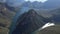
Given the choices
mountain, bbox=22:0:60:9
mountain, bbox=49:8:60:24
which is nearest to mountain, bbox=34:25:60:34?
mountain, bbox=49:8:60:24

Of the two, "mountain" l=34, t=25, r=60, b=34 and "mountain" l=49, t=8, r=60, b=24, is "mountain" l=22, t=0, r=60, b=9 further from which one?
"mountain" l=34, t=25, r=60, b=34

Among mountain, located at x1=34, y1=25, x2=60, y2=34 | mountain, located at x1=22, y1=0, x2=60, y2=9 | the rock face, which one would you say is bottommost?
mountain, located at x1=34, y1=25, x2=60, y2=34

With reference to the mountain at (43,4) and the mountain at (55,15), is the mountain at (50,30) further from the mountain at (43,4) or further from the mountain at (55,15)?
the mountain at (43,4)

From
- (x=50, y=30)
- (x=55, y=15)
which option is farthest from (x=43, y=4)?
(x=50, y=30)

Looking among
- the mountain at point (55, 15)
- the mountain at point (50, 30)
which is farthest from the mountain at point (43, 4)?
the mountain at point (50, 30)

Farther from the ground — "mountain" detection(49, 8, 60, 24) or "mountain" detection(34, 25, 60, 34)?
"mountain" detection(49, 8, 60, 24)

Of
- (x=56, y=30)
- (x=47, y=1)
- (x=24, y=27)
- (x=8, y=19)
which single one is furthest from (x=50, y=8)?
(x=8, y=19)

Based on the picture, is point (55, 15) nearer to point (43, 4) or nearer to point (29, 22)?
point (43, 4)

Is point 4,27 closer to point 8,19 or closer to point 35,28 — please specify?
point 8,19

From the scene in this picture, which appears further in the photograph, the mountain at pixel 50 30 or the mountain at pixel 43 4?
the mountain at pixel 43 4

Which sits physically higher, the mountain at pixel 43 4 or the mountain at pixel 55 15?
the mountain at pixel 43 4
